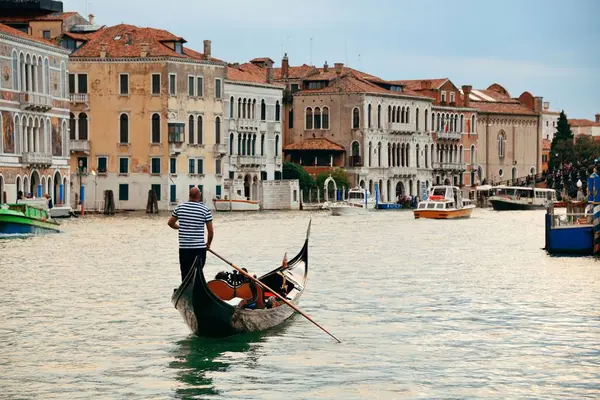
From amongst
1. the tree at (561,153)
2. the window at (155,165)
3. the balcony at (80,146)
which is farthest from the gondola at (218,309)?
the tree at (561,153)

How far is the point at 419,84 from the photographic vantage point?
262 feet

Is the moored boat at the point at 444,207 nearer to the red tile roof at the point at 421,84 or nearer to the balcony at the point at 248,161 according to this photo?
the balcony at the point at 248,161

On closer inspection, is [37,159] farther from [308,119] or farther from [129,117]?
[308,119]

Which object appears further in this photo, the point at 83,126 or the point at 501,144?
the point at 501,144

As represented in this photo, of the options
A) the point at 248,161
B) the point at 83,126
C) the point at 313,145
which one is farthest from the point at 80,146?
the point at 313,145

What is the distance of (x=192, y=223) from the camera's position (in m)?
14.0

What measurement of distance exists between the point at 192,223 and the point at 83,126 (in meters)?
42.8

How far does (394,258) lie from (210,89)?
3280 cm

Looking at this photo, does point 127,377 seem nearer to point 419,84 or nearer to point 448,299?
point 448,299

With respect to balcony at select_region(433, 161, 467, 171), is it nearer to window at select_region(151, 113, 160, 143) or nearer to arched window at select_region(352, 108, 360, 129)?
arched window at select_region(352, 108, 360, 129)

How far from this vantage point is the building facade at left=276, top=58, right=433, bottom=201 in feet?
229

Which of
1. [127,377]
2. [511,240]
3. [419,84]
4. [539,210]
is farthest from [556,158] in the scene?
[127,377]

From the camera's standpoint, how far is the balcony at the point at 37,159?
46.2 metres

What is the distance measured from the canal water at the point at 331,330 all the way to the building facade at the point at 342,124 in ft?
138
